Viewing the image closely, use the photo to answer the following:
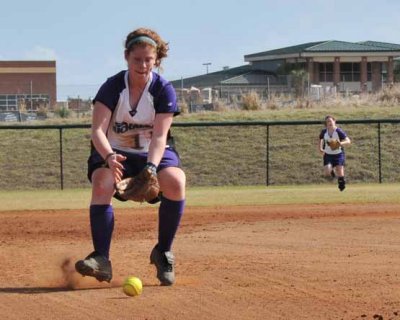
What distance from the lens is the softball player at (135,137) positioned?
6.62 meters

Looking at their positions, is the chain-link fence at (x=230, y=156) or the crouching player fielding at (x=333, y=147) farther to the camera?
the chain-link fence at (x=230, y=156)

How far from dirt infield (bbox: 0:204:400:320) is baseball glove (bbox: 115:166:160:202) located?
25.5 inches

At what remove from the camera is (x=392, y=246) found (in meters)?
8.80

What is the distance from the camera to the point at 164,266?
22.2ft

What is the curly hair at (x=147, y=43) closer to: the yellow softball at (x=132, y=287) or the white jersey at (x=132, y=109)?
the white jersey at (x=132, y=109)

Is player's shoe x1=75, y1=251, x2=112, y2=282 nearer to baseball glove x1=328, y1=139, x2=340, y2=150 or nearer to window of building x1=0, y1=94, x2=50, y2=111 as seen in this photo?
baseball glove x1=328, y1=139, x2=340, y2=150

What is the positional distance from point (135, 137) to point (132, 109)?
0.69 ft

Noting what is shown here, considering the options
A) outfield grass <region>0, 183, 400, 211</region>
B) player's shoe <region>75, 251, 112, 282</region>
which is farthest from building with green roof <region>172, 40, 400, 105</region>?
player's shoe <region>75, 251, 112, 282</region>

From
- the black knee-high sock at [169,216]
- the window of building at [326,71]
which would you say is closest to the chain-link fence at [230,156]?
the black knee-high sock at [169,216]

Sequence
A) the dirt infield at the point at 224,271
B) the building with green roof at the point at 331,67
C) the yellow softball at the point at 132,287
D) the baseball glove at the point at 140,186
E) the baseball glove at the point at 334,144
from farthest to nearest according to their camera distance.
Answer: the building with green roof at the point at 331,67
the baseball glove at the point at 334,144
the baseball glove at the point at 140,186
the yellow softball at the point at 132,287
the dirt infield at the point at 224,271

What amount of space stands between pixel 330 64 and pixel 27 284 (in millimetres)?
56613

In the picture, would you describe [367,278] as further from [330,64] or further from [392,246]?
[330,64]

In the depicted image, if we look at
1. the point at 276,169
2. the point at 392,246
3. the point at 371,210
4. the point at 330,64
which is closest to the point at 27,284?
the point at 392,246

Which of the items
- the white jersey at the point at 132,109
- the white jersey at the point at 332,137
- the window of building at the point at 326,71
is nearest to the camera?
the white jersey at the point at 132,109
